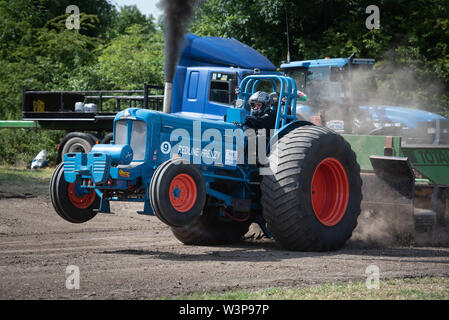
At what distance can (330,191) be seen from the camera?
9461mm

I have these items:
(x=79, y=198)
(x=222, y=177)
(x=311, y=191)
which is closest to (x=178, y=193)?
(x=222, y=177)

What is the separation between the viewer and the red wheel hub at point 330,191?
927 centimetres

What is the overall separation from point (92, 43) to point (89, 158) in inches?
932

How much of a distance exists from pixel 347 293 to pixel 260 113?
12.7ft

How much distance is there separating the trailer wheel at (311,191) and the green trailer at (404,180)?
28.2 inches

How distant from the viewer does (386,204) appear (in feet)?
32.2

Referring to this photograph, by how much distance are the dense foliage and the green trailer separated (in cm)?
954

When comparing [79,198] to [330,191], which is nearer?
[79,198]

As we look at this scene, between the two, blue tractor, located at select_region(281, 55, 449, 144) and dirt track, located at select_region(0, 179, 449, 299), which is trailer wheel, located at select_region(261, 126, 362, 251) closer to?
dirt track, located at select_region(0, 179, 449, 299)

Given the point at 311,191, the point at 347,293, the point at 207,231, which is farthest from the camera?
→ the point at 207,231

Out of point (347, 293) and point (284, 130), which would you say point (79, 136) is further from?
point (347, 293)
